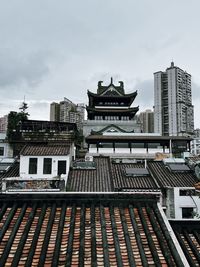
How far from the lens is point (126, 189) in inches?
869

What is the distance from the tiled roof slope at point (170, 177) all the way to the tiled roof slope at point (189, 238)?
47.4 feet

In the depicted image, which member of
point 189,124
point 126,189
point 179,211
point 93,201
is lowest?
point 179,211

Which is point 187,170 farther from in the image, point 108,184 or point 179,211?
point 108,184

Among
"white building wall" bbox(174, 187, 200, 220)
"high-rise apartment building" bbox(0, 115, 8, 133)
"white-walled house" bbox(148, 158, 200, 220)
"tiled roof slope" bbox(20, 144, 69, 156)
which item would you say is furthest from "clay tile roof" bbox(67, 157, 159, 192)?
"high-rise apartment building" bbox(0, 115, 8, 133)

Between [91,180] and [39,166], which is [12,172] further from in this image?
[91,180]

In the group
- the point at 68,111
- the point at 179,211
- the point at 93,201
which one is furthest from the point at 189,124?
the point at 93,201

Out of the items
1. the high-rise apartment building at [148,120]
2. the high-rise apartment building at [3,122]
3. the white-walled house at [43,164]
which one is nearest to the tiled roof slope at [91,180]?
the white-walled house at [43,164]

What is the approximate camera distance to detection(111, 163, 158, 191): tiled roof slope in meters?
22.7

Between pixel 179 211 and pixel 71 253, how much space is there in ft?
58.4

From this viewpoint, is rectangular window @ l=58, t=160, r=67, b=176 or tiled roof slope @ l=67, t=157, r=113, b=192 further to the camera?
rectangular window @ l=58, t=160, r=67, b=176

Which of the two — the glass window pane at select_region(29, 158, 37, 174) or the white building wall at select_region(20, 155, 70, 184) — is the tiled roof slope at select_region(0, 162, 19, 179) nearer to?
the white building wall at select_region(20, 155, 70, 184)

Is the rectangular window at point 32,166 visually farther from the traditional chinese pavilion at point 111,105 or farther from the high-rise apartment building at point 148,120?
the high-rise apartment building at point 148,120

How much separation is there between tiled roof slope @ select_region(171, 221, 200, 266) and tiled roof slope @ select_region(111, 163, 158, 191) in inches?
529

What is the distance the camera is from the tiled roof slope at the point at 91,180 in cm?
2220
